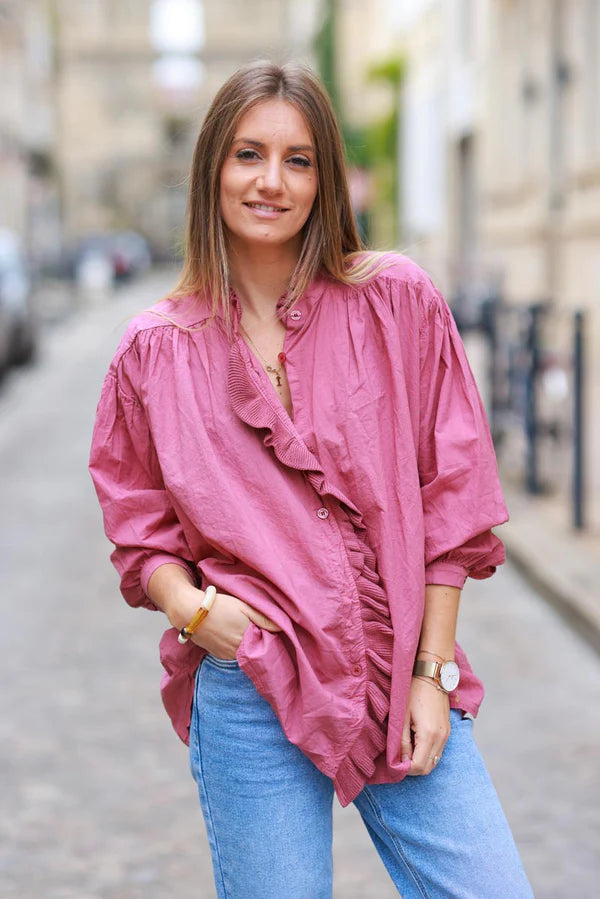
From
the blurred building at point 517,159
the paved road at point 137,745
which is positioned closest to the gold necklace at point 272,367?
the paved road at point 137,745

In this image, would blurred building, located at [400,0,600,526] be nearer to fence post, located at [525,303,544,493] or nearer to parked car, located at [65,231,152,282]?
fence post, located at [525,303,544,493]

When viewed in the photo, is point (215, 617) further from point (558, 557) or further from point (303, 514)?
point (558, 557)

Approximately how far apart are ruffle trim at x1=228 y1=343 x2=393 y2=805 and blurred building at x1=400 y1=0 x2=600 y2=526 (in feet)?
20.5

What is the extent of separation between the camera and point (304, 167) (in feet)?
7.35

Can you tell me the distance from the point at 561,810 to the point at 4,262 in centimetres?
1562

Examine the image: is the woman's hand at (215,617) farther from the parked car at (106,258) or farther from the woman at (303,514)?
the parked car at (106,258)

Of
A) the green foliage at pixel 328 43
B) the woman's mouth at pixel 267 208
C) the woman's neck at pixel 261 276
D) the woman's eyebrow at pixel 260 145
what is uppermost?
the green foliage at pixel 328 43

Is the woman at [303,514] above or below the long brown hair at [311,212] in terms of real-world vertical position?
below

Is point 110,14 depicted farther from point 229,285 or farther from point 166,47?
point 229,285

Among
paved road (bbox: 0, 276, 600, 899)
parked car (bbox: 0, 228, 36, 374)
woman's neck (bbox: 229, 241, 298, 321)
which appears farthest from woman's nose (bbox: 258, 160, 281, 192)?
parked car (bbox: 0, 228, 36, 374)

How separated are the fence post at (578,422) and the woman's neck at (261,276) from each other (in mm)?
5513

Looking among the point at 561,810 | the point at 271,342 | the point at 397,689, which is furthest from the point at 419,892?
the point at 561,810

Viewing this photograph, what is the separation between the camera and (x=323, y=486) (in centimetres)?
211

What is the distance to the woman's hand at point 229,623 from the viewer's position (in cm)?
210
